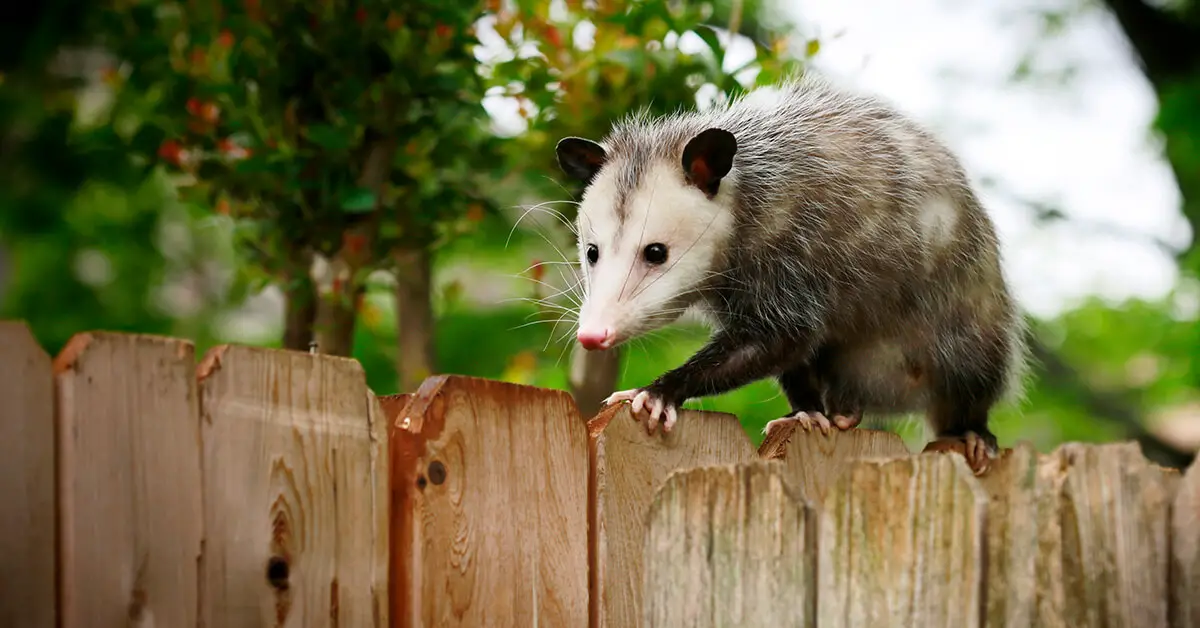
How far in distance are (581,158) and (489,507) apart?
0.92 metres

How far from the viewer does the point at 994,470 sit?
Answer: 128 centimetres

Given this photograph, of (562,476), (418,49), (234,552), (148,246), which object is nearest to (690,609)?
(562,476)

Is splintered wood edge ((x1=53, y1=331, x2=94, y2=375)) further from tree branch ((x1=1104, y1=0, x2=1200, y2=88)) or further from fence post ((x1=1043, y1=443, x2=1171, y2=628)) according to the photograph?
tree branch ((x1=1104, y1=0, x2=1200, y2=88))

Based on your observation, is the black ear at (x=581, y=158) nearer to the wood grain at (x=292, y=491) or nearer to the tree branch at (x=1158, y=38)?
the wood grain at (x=292, y=491)

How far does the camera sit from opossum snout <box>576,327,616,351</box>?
6.22 feet

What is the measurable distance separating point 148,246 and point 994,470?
183 inches

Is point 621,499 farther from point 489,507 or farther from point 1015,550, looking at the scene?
point 1015,550

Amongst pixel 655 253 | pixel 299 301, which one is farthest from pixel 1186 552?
pixel 299 301

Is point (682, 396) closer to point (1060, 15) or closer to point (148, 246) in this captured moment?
point (148, 246)

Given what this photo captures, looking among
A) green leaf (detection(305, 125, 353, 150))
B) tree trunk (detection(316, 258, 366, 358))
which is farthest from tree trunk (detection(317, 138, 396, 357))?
green leaf (detection(305, 125, 353, 150))

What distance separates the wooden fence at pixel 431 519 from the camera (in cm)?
117

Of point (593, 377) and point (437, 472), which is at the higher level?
point (593, 377)

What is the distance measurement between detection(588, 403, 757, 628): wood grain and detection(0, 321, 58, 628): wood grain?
691 millimetres

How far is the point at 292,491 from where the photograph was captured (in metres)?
1.37
